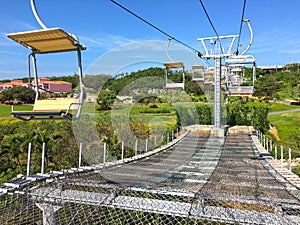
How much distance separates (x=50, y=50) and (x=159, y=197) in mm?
2009

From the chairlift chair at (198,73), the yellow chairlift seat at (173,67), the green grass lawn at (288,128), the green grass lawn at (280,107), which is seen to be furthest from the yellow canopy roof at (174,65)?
the green grass lawn at (280,107)

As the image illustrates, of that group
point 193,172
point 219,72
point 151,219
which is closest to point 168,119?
point 219,72

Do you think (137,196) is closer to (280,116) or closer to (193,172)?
(193,172)

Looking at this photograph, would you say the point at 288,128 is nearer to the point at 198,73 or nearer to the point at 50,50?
the point at 198,73

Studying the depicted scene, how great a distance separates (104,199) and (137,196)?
417 millimetres

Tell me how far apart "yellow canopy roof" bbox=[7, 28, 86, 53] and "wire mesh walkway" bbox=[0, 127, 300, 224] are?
4.89 ft

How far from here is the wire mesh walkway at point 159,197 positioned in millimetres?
2730

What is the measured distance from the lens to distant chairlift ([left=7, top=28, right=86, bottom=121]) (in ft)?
8.18

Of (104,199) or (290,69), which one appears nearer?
(104,199)

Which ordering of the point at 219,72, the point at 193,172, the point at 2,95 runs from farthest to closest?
the point at 219,72, the point at 193,172, the point at 2,95

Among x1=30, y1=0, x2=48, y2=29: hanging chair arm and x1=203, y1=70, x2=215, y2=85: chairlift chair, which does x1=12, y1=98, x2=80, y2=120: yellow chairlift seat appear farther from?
x1=203, y1=70, x2=215, y2=85: chairlift chair

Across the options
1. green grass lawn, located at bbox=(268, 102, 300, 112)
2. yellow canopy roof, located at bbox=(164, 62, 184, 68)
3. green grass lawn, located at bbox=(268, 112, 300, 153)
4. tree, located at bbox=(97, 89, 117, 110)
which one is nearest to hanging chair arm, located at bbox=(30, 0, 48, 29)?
yellow canopy roof, located at bbox=(164, 62, 184, 68)

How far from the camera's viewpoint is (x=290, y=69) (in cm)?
4266

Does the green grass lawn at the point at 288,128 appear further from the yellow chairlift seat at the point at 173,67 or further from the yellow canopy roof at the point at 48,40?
the yellow canopy roof at the point at 48,40
